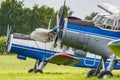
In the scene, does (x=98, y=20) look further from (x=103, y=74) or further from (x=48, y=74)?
(x=48, y=74)

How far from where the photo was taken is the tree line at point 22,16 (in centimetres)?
7962

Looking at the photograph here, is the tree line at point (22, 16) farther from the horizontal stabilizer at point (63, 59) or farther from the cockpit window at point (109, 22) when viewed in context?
the cockpit window at point (109, 22)

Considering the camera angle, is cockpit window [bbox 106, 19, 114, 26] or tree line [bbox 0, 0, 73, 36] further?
tree line [bbox 0, 0, 73, 36]

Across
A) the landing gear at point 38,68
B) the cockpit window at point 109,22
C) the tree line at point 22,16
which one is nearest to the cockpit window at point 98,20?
the cockpit window at point 109,22

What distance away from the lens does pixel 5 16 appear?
80.8 metres

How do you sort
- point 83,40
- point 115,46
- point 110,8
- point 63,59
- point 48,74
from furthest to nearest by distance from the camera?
point 63,59 → point 48,74 → point 110,8 → point 83,40 → point 115,46

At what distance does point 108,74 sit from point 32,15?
226ft

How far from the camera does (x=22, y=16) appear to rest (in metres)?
82.6

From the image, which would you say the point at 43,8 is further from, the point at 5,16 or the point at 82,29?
the point at 82,29

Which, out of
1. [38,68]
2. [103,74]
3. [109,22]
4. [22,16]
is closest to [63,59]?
[38,68]

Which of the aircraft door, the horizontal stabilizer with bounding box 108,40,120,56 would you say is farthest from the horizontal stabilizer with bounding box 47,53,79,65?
the horizontal stabilizer with bounding box 108,40,120,56

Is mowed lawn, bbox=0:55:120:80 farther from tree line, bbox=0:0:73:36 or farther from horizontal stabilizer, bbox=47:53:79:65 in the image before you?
tree line, bbox=0:0:73:36

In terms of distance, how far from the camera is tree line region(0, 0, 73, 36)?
7962cm

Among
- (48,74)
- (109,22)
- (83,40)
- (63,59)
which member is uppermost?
(109,22)
